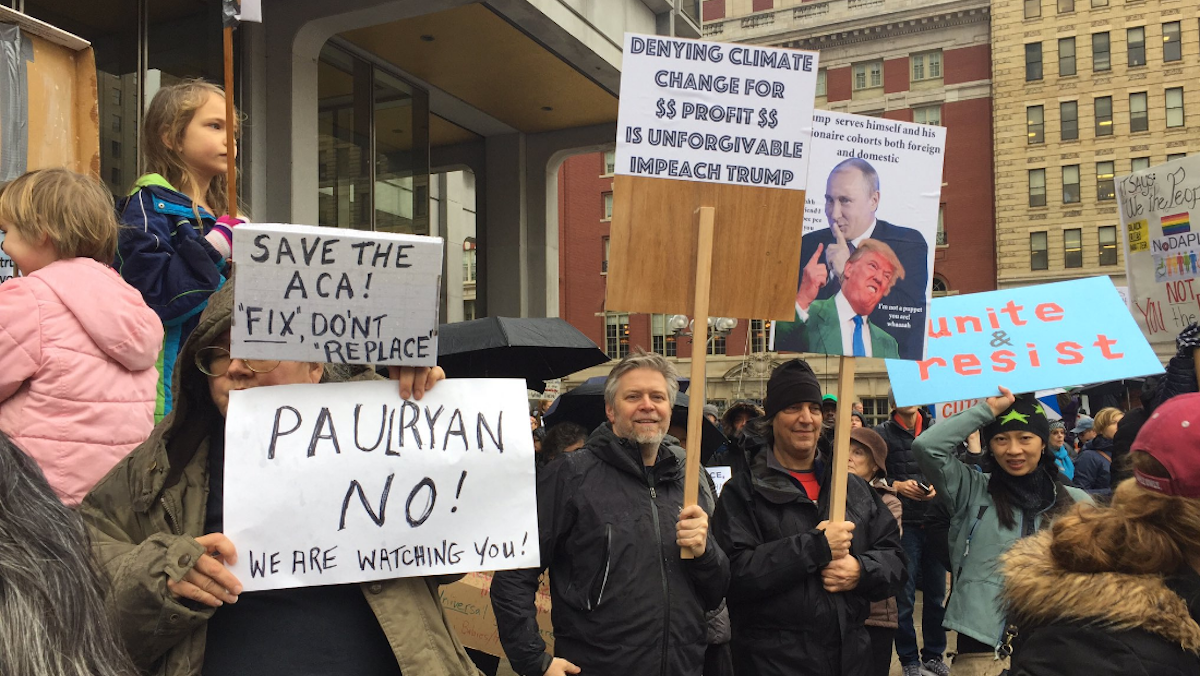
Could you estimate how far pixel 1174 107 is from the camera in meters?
47.8

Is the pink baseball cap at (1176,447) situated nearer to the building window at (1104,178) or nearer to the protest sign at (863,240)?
the protest sign at (863,240)

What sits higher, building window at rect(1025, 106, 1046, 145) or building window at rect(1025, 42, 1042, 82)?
building window at rect(1025, 42, 1042, 82)

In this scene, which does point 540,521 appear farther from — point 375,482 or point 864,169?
point 864,169

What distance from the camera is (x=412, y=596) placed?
2.28 metres

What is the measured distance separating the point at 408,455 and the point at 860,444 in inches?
225

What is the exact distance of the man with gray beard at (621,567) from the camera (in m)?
3.76

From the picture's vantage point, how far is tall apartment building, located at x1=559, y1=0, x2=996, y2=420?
4916 cm

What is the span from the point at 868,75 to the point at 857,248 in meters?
50.1

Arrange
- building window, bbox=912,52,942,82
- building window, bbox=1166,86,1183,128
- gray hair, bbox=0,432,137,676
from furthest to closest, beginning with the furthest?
building window, bbox=912,52,942,82, building window, bbox=1166,86,1183,128, gray hair, bbox=0,432,137,676

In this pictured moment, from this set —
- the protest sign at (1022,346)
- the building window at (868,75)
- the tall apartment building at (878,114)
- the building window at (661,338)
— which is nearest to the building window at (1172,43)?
the tall apartment building at (878,114)

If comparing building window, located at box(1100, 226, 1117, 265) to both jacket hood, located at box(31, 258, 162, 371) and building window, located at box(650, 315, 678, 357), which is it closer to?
building window, located at box(650, 315, 678, 357)

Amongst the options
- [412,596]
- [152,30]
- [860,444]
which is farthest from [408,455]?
[152,30]

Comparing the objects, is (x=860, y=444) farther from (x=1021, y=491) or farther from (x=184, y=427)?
(x=184, y=427)

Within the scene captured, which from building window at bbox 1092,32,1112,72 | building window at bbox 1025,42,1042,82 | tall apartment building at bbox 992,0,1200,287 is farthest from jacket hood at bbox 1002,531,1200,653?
building window at bbox 1092,32,1112,72
